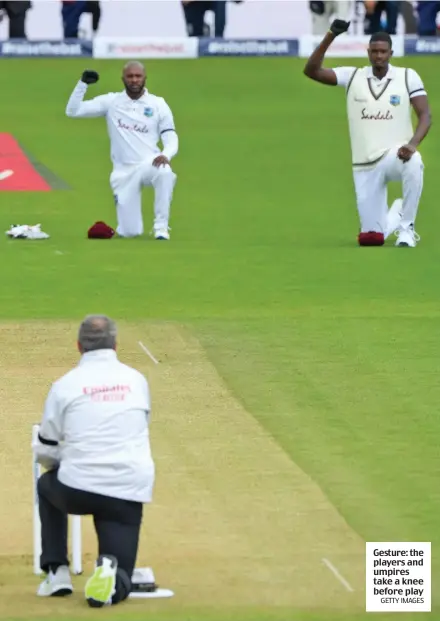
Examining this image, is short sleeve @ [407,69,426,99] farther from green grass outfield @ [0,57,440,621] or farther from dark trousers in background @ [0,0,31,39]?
dark trousers in background @ [0,0,31,39]

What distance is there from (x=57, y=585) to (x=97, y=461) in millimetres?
627

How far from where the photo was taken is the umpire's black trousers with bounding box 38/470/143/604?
8.52 meters

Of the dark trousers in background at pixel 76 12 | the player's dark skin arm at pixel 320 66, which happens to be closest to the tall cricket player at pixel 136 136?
the player's dark skin arm at pixel 320 66

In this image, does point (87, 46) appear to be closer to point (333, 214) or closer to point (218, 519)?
point (333, 214)

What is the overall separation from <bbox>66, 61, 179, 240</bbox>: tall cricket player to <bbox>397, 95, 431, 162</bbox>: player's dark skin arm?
2.58 metres

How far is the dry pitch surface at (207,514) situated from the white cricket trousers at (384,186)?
18.5 ft

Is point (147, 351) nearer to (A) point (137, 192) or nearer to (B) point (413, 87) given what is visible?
(B) point (413, 87)

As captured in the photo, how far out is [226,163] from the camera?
87.8 feet

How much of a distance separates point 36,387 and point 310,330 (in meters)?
2.93

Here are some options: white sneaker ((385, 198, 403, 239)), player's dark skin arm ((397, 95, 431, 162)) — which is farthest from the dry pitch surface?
white sneaker ((385, 198, 403, 239))

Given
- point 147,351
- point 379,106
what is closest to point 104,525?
point 147,351

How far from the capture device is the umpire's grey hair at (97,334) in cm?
876

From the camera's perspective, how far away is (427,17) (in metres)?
35.0

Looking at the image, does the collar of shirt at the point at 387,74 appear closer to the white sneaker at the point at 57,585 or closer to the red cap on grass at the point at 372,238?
the red cap on grass at the point at 372,238
